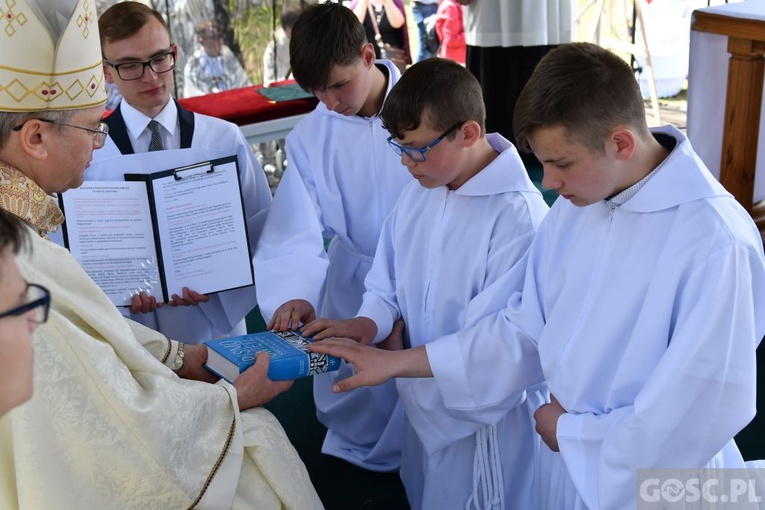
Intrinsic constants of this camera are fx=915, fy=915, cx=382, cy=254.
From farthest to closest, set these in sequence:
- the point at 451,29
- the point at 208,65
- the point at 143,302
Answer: the point at 451,29
the point at 208,65
the point at 143,302

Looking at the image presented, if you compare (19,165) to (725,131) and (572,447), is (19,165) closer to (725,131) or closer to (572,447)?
(572,447)

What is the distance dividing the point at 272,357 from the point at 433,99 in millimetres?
869

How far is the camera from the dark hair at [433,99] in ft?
8.68

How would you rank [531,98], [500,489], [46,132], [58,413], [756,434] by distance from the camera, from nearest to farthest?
1. [58,413]
2. [531,98]
3. [46,132]
4. [500,489]
5. [756,434]

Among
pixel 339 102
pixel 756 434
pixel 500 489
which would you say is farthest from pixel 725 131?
pixel 500 489

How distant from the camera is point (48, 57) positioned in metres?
2.47

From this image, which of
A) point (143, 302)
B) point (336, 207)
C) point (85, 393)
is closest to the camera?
point (85, 393)

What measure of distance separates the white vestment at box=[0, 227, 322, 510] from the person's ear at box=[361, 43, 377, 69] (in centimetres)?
135

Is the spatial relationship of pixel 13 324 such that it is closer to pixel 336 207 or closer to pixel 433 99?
pixel 433 99

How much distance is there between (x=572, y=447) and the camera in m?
2.29

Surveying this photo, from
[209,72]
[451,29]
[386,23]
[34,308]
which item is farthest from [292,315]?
[451,29]

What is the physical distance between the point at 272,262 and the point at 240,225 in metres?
0.18

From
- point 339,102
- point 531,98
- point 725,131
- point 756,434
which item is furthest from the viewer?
point 725,131

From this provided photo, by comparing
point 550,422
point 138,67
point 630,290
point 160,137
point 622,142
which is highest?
point 138,67
